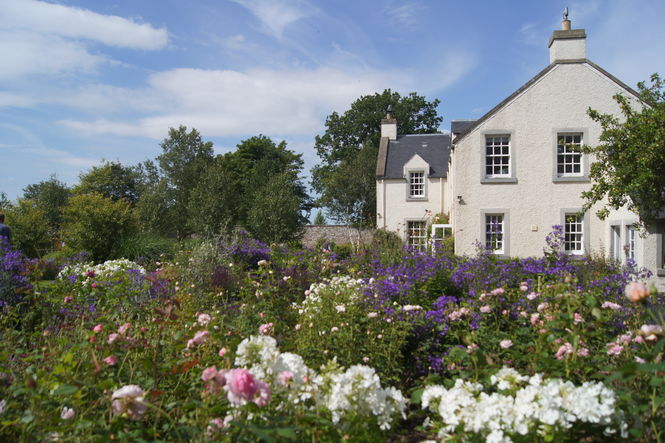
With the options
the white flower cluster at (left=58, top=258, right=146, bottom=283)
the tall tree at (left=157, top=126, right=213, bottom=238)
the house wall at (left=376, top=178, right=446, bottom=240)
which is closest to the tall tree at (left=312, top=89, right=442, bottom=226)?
the tall tree at (left=157, top=126, right=213, bottom=238)

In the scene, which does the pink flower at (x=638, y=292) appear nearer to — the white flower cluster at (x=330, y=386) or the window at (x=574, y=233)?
the white flower cluster at (x=330, y=386)

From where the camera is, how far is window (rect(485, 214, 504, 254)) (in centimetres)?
1575

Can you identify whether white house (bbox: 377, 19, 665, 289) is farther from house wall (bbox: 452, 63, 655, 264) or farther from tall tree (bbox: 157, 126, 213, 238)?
tall tree (bbox: 157, 126, 213, 238)

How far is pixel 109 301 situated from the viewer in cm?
550

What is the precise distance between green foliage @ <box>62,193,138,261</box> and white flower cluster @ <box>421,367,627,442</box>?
553 inches

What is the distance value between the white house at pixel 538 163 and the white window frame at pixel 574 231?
0.03 meters

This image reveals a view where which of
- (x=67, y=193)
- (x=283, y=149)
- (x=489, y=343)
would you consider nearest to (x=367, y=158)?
(x=283, y=149)

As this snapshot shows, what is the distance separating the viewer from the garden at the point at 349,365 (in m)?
2.13

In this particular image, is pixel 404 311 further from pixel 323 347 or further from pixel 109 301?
pixel 109 301

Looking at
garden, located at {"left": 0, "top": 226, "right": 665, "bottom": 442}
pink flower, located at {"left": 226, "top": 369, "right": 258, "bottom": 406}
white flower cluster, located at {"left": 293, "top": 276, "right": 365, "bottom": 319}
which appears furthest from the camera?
white flower cluster, located at {"left": 293, "top": 276, "right": 365, "bottom": 319}

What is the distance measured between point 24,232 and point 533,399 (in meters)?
19.3

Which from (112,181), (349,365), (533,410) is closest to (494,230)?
(349,365)

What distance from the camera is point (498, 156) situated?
15906 millimetres

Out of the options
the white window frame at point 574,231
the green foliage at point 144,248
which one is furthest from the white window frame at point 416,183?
the green foliage at point 144,248
